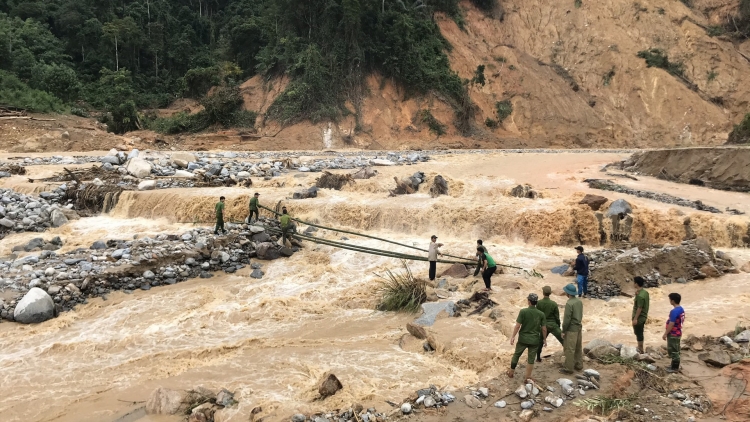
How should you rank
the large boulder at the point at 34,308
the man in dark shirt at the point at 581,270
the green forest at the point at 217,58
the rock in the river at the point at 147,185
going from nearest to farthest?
the large boulder at the point at 34,308
the man in dark shirt at the point at 581,270
the rock in the river at the point at 147,185
the green forest at the point at 217,58

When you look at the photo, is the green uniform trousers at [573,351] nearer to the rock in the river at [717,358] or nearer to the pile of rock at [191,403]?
the rock in the river at [717,358]

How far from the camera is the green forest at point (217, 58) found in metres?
30.7

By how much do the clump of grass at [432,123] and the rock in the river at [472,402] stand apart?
28208 millimetres

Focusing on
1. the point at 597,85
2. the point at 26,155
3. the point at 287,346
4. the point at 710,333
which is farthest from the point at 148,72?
the point at 710,333

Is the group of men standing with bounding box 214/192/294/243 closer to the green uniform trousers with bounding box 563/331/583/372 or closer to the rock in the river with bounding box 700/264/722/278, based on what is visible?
the green uniform trousers with bounding box 563/331/583/372

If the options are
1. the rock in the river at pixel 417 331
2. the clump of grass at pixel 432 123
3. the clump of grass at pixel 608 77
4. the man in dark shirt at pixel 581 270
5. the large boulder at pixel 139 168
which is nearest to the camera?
the rock in the river at pixel 417 331

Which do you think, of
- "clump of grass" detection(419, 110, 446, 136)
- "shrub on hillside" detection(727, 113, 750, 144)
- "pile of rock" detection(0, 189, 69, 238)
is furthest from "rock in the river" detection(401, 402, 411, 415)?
"clump of grass" detection(419, 110, 446, 136)

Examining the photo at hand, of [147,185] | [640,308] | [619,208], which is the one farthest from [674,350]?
[147,185]

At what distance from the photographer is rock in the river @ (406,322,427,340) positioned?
24.9 ft

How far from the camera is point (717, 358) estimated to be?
575 cm

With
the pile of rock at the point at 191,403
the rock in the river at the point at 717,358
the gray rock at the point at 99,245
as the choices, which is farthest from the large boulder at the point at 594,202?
the gray rock at the point at 99,245

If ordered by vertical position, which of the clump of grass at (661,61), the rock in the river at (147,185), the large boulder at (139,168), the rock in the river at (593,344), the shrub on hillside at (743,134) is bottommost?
the rock in the river at (593,344)

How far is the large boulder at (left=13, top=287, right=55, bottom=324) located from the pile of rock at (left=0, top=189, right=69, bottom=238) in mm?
6459

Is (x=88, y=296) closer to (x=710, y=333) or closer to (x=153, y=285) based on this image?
(x=153, y=285)
